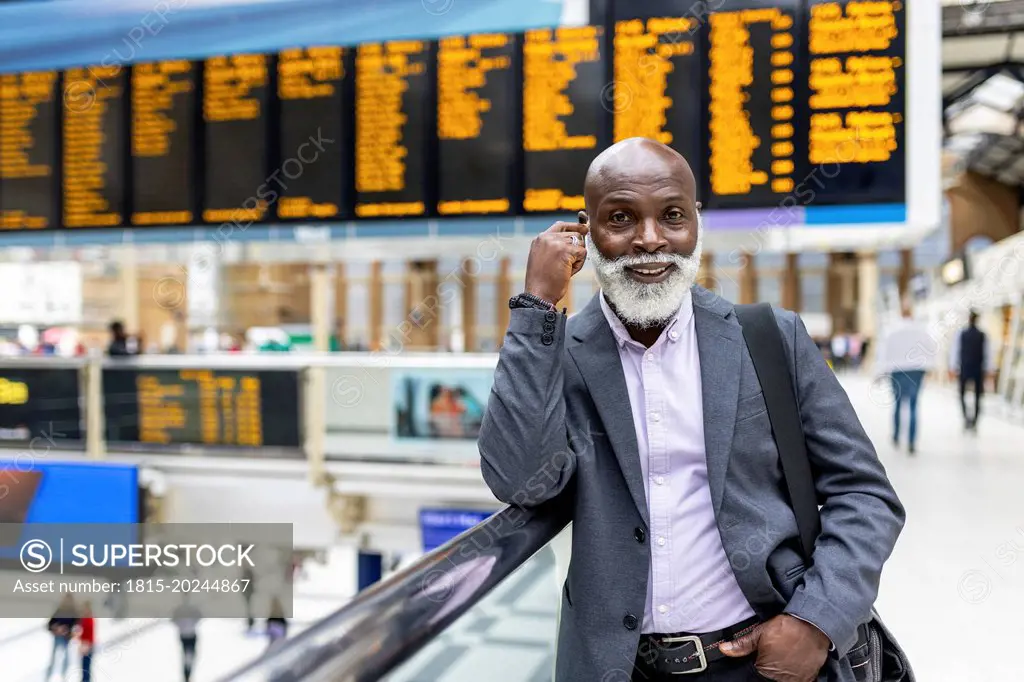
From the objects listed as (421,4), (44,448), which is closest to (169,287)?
(44,448)

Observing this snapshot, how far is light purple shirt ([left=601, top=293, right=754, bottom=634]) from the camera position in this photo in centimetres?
126

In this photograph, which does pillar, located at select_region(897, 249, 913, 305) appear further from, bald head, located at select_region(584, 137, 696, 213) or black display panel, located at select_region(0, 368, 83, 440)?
bald head, located at select_region(584, 137, 696, 213)

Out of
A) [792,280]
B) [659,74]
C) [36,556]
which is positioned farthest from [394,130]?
[792,280]

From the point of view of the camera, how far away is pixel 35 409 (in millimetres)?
5195

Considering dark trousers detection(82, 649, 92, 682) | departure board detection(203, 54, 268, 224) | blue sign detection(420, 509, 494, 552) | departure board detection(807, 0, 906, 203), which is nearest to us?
departure board detection(807, 0, 906, 203)

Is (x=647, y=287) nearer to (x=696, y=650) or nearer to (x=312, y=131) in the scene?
(x=696, y=650)

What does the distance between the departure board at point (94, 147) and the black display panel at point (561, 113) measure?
2.42 meters

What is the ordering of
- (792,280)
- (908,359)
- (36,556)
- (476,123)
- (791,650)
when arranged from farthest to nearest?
(792,280) < (908,359) < (36,556) < (476,123) < (791,650)

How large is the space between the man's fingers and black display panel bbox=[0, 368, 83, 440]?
5077 millimetres

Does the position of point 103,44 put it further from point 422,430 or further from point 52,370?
point 422,430

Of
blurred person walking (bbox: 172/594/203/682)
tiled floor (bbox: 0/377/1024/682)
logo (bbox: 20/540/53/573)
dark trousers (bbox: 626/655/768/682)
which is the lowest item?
blurred person walking (bbox: 172/594/203/682)

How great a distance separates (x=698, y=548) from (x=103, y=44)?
4.54m

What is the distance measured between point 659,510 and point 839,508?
0.93 feet

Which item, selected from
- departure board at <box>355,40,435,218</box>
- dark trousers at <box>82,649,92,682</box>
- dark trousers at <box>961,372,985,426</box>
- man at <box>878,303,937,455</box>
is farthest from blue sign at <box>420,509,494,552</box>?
dark trousers at <box>961,372,985,426</box>
